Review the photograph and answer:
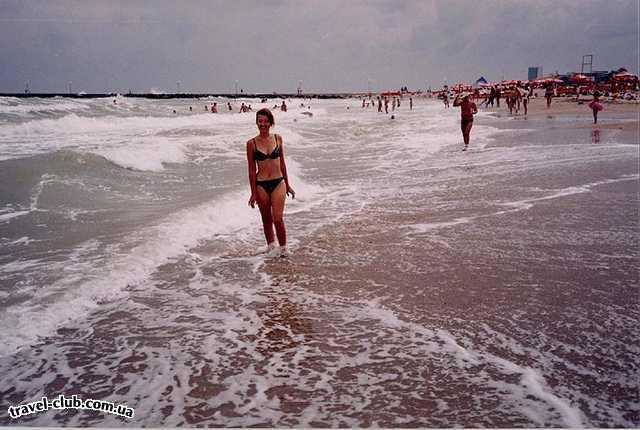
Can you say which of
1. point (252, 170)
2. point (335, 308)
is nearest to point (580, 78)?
point (252, 170)

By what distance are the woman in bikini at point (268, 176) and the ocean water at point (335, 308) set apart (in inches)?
18.4

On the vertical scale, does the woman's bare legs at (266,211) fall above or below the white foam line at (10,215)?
above

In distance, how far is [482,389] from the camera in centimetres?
290

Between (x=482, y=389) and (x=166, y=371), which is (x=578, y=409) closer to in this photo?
(x=482, y=389)

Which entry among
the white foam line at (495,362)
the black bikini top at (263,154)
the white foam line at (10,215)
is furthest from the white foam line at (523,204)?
the white foam line at (10,215)

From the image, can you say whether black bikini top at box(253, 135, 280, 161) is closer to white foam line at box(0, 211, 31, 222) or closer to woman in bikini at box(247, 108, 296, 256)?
woman in bikini at box(247, 108, 296, 256)

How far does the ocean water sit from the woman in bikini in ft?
1.54

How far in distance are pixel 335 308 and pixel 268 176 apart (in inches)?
76.9

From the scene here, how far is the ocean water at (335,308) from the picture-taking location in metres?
2.82

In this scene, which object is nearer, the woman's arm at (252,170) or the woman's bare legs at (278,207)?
the woman's arm at (252,170)

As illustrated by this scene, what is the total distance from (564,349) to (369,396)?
1.43m

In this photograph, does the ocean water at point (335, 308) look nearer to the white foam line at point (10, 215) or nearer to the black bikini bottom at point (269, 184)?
the white foam line at point (10, 215)

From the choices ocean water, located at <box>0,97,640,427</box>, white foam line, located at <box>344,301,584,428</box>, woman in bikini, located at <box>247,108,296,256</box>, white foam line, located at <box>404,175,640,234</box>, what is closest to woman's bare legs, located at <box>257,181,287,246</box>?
woman in bikini, located at <box>247,108,296,256</box>

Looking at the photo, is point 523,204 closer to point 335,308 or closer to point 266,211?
point 266,211
